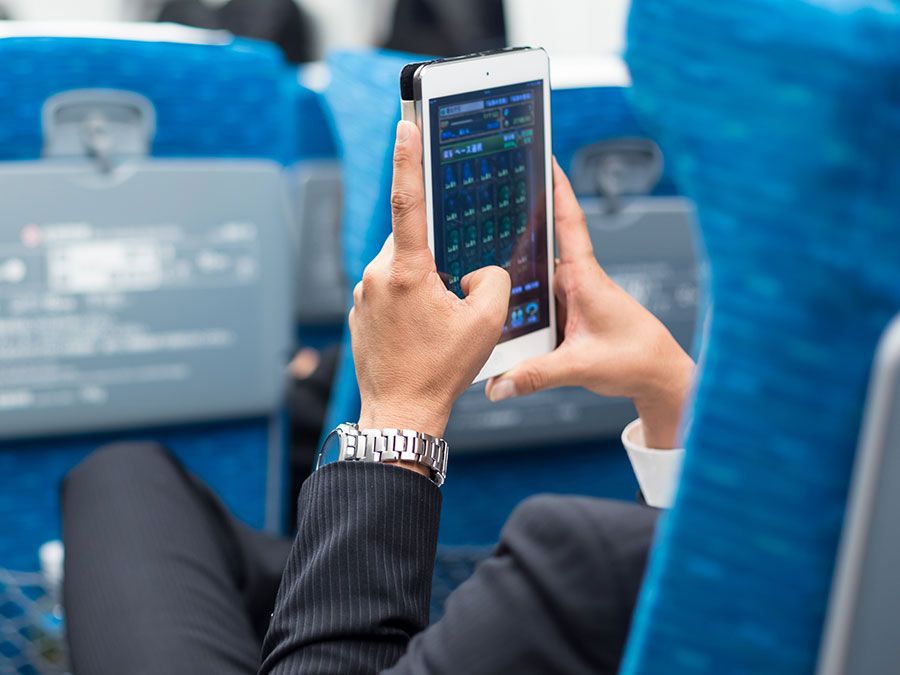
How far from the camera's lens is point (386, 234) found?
3.22ft

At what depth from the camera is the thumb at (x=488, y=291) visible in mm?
661

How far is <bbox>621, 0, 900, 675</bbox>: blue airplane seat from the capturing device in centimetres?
42

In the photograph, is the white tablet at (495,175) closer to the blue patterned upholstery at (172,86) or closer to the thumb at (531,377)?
the thumb at (531,377)

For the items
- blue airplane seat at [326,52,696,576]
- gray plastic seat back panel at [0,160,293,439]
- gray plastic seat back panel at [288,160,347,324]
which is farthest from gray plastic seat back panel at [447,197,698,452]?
gray plastic seat back panel at [288,160,347,324]

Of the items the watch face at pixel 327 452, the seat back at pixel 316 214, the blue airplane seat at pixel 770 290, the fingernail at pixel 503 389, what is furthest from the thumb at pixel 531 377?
the seat back at pixel 316 214

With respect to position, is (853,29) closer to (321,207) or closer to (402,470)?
(402,470)

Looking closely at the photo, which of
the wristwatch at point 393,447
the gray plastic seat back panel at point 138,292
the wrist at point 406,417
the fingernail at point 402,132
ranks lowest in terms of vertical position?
the gray plastic seat back panel at point 138,292

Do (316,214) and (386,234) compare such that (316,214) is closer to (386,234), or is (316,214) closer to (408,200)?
(386,234)

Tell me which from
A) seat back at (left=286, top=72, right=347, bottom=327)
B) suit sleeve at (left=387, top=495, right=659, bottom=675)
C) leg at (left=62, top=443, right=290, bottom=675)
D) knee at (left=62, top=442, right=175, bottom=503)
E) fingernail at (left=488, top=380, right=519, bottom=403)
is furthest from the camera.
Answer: seat back at (left=286, top=72, right=347, bottom=327)

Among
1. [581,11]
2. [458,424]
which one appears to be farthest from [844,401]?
[581,11]

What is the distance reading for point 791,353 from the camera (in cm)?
46

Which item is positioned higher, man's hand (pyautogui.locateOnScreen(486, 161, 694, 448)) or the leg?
man's hand (pyautogui.locateOnScreen(486, 161, 694, 448))

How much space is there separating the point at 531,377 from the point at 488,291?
113mm

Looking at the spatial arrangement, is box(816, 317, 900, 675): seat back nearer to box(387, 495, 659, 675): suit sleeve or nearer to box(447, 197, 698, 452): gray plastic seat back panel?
box(387, 495, 659, 675): suit sleeve
